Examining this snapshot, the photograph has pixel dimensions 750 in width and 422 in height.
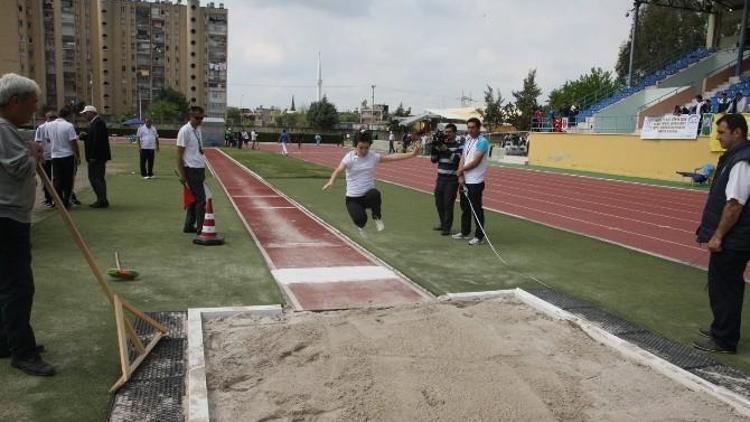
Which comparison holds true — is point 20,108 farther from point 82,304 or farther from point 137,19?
point 137,19

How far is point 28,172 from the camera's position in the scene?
388 centimetres

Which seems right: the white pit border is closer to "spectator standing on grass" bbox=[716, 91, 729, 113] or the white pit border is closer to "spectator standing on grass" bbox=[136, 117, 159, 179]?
"spectator standing on grass" bbox=[136, 117, 159, 179]

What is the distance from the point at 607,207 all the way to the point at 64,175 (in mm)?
12153

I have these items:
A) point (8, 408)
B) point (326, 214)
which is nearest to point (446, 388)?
point (8, 408)

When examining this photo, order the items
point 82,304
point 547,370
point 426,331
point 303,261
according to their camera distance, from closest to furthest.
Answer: point 547,370, point 426,331, point 82,304, point 303,261

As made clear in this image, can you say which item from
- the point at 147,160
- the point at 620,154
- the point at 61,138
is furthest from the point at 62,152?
the point at 620,154

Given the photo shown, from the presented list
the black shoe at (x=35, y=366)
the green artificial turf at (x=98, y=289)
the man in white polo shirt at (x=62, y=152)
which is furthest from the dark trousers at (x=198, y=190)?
the black shoe at (x=35, y=366)

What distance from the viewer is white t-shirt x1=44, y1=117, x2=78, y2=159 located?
422 inches

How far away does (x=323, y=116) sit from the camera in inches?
3607

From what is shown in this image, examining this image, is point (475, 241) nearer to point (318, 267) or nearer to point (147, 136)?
point (318, 267)

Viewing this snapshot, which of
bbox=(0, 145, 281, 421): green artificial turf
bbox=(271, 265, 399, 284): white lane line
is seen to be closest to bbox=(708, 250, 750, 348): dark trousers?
bbox=(271, 265, 399, 284): white lane line

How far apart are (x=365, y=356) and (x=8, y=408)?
87.4 inches

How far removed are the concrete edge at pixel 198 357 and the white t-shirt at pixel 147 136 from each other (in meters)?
13.2

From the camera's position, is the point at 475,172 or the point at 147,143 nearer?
the point at 475,172
